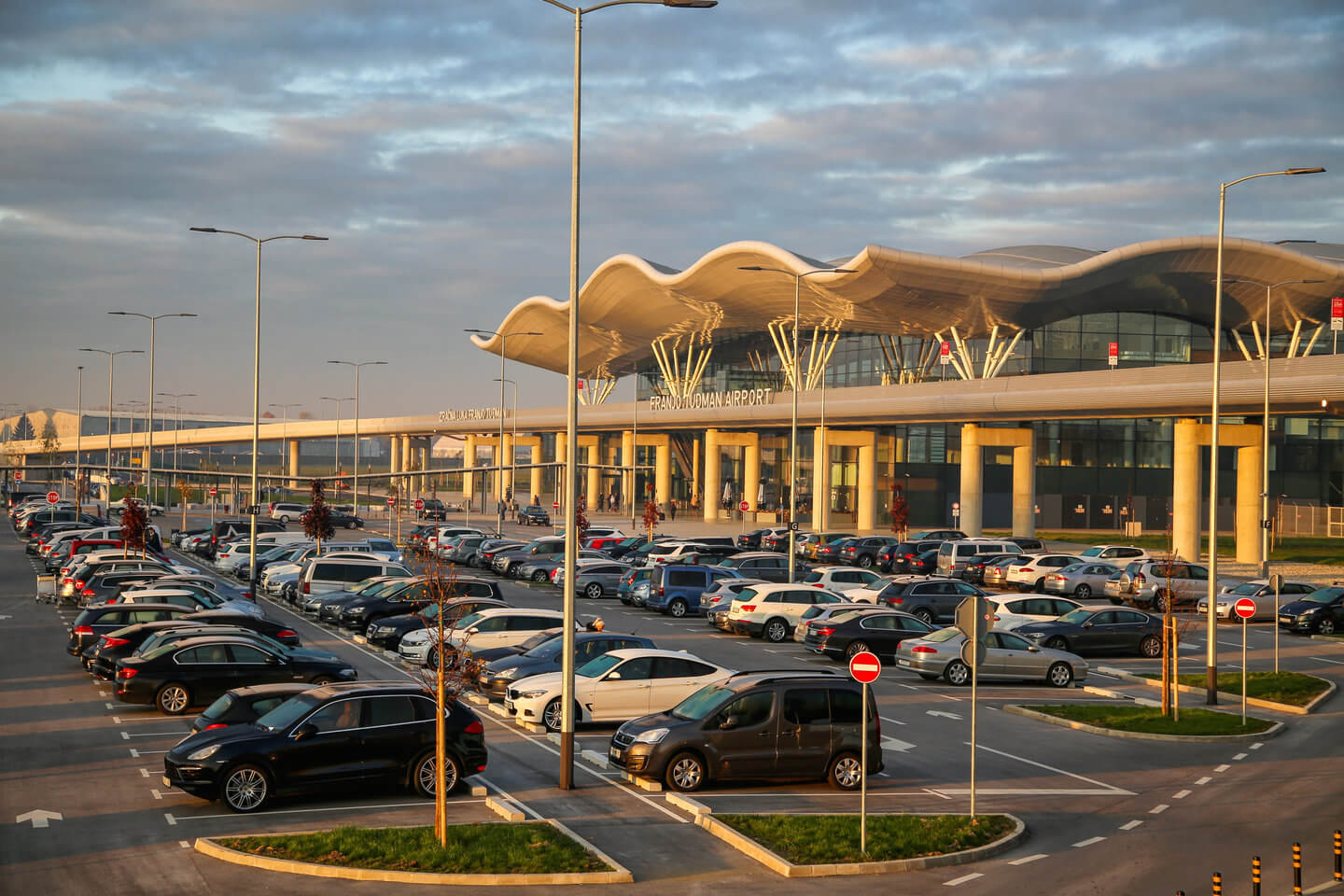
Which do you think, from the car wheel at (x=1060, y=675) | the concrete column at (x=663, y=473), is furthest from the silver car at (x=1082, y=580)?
the concrete column at (x=663, y=473)

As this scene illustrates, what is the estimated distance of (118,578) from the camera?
34.7m

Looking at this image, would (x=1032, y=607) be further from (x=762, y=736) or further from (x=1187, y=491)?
(x=1187, y=491)

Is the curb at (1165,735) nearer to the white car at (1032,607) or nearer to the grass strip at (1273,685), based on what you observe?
the grass strip at (1273,685)

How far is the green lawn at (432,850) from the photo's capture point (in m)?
13.1

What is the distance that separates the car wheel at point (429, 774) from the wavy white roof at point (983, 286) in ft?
176

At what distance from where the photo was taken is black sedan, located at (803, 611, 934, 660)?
29469 mm

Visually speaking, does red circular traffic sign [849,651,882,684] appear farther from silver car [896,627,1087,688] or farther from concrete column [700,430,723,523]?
concrete column [700,430,723,523]

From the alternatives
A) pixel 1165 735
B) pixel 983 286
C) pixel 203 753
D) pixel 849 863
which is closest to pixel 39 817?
pixel 203 753

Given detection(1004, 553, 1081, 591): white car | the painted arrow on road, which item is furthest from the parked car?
the painted arrow on road

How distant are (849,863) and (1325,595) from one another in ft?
105

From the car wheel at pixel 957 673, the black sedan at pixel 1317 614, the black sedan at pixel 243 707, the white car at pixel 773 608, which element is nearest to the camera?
the black sedan at pixel 243 707

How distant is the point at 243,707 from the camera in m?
16.9

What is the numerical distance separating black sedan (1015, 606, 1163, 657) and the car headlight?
2189 centimetres

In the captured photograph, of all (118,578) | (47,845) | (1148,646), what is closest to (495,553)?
(118,578)
